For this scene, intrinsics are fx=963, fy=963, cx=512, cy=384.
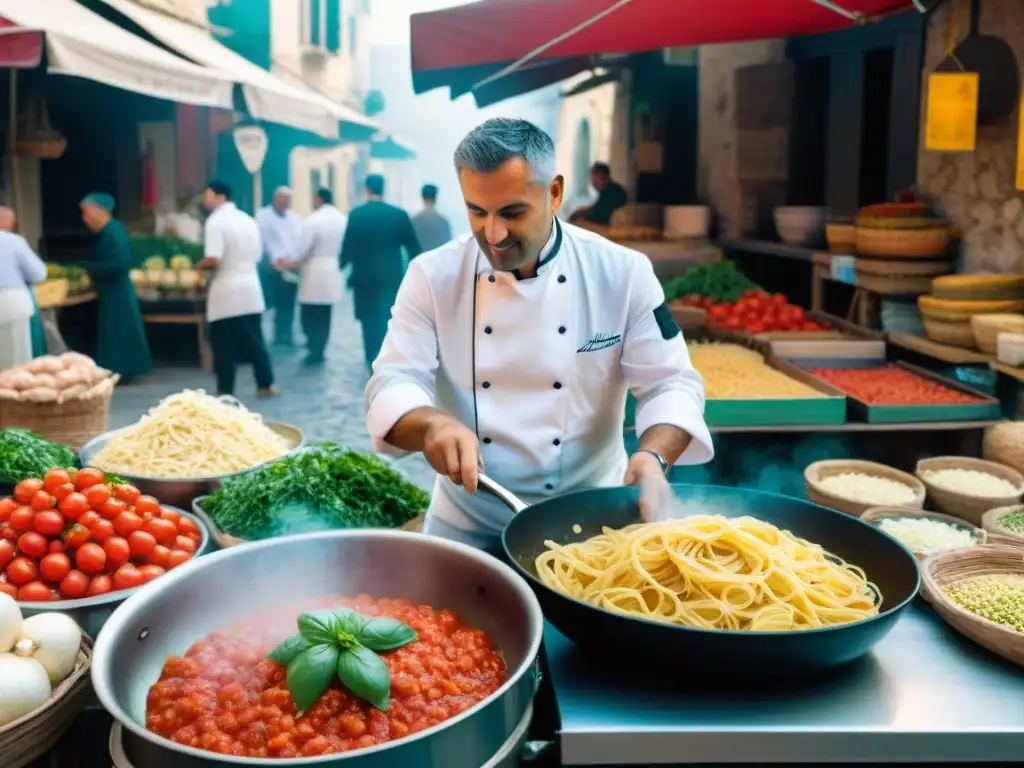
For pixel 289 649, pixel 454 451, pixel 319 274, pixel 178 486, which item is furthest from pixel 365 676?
pixel 319 274

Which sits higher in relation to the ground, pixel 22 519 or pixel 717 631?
pixel 717 631

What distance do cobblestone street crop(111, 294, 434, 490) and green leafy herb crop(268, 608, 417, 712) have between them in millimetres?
4909

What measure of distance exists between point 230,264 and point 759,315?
521cm

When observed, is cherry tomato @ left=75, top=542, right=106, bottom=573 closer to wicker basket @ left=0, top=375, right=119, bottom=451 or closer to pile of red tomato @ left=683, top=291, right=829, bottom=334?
wicker basket @ left=0, top=375, right=119, bottom=451

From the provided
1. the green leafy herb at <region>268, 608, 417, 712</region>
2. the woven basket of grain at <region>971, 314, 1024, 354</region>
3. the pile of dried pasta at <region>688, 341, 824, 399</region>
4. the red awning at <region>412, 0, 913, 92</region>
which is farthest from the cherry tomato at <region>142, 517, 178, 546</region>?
the red awning at <region>412, 0, 913, 92</region>

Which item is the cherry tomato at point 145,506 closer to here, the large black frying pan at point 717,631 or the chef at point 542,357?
the chef at point 542,357

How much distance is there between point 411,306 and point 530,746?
133 centimetres

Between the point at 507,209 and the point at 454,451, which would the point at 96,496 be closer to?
the point at 454,451

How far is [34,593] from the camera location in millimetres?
2451

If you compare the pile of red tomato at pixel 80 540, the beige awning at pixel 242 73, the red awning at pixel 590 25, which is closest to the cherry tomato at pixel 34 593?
the pile of red tomato at pixel 80 540

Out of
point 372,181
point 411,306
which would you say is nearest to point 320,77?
point 372,181

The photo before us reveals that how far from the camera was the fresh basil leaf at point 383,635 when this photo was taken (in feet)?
5.65

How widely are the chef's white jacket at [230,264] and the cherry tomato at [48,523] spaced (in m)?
6.83

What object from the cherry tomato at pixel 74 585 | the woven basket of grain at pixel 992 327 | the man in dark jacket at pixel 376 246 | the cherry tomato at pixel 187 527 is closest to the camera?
the cherry tomato at pixel 74 585
